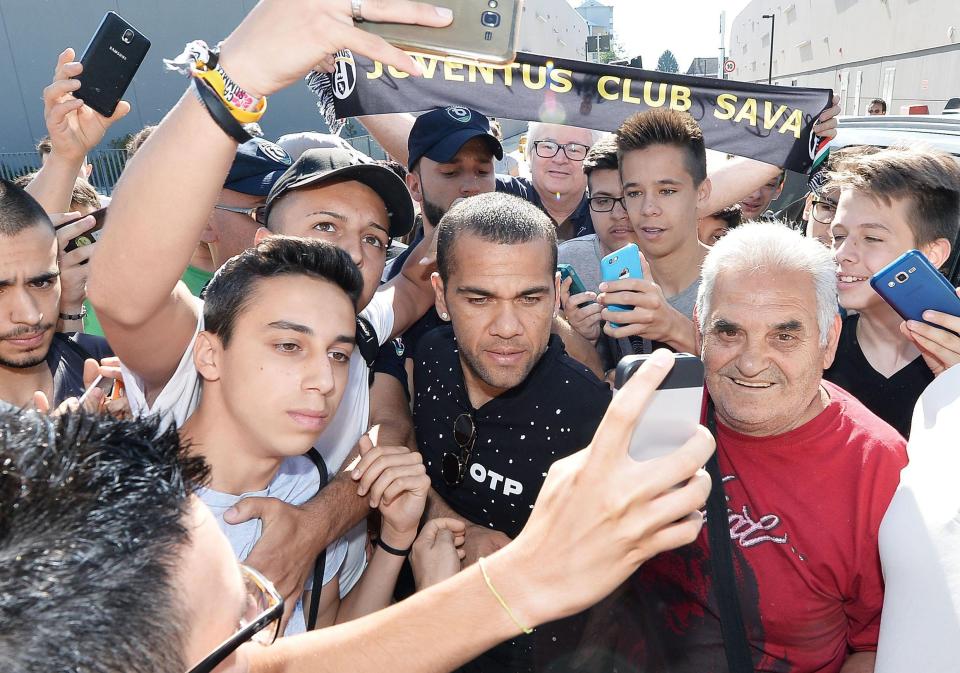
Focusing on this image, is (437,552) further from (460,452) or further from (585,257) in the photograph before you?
(585,257)

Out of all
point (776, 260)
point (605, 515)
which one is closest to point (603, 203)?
point (776, 260)

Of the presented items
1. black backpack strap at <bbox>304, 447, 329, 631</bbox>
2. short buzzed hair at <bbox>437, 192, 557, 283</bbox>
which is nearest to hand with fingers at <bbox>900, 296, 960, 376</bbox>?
short buzzed hair at <bbox>437, 192, 557, 283</bbox>

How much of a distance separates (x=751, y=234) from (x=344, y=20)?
1.36 m

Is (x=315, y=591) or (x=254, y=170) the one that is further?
(x=254, y=170)

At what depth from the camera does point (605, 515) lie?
3.25ft

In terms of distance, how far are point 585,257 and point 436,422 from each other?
1.60 metres

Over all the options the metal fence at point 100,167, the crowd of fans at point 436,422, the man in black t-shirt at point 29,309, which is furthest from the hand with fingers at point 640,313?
the metal fence at point 100,167

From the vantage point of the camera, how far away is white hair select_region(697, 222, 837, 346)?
2.08m

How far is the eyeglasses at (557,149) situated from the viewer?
14.9 feet

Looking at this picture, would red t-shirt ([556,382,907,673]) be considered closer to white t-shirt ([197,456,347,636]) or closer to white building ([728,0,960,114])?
white t-shirt ([197,456,347,636])

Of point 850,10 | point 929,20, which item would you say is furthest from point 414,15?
point 850,10

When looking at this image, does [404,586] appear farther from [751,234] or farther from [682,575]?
[751,234]

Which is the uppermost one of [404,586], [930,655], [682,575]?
[930,655]

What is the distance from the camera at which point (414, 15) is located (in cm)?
132
